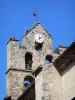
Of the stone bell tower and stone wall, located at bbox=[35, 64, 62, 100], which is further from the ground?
the stone bell tower

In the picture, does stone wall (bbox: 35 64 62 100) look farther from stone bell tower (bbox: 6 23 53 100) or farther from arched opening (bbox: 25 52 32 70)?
arched opening (bbox: 25 52 32 70)

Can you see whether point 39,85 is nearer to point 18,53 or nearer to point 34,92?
point 34,92

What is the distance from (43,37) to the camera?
31.8 m

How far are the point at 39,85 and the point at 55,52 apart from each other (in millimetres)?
13228

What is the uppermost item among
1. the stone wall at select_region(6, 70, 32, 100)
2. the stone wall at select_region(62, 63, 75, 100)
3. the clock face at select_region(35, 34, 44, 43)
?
the clock face at select_region(35, 34, 44, 43)

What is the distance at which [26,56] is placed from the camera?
103 ft

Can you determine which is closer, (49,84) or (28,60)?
(49,84)

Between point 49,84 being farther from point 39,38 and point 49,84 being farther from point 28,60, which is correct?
point 39,38

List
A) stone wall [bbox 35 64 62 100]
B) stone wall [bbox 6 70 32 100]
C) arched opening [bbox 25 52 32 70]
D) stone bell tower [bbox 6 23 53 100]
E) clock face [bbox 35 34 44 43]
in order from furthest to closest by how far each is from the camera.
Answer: clock face [bbox 35 34 44 43] → arched opening [bbox 25 52 32 70] → stone bell tower [bbox 6 23 53 100] → stone wall [bbox 6 70 32 100] → stone wall [bbox 35 64 62 100]

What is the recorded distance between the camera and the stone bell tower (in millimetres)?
29734

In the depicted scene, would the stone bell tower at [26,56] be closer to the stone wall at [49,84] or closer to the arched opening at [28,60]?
the arched opening at [28,60]

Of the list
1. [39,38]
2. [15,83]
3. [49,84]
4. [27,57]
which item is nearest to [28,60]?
[27,57]

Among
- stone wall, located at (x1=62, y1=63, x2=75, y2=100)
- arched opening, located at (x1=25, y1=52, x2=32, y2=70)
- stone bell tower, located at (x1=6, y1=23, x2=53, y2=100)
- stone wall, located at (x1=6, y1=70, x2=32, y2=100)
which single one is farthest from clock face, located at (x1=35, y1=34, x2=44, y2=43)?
stone wall, located at (x1=62, y1=63, x2=75, y2=100)

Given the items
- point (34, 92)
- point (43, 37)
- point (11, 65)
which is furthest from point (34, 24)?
point (34, 92)
